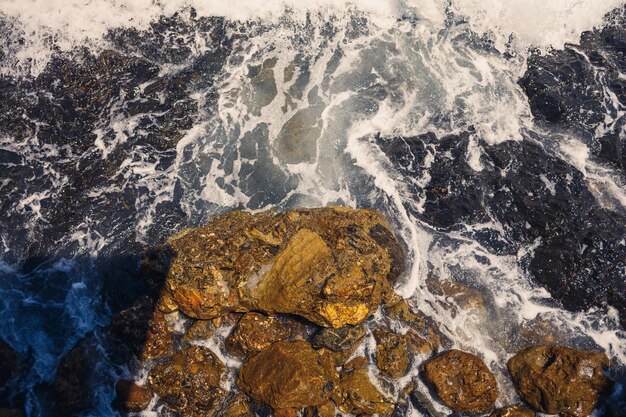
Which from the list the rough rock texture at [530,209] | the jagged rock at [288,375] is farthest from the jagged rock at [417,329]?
the rough rock texture at [530,209]

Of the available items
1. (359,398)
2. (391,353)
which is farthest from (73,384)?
(391,353)

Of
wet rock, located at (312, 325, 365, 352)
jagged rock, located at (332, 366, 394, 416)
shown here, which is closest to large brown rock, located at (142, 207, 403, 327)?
wet rock, located at (312, 325, 365, 352)

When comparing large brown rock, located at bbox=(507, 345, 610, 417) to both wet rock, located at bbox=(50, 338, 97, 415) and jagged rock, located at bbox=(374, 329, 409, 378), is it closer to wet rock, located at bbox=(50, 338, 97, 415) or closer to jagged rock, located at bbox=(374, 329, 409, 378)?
jagged rock, located at bbox=(374, 329, 409, 378)

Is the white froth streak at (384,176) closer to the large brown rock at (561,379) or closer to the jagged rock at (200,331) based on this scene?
the large brown rock at (561,379)

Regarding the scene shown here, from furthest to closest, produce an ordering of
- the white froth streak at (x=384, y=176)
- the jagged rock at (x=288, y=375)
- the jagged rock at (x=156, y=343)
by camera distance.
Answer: the white froth streak at (x=384, y=176)
the jagged rock at (x=156, y=343)
the jagged rock at (x=288, y=375)

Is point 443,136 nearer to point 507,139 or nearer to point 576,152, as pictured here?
point 507,139
